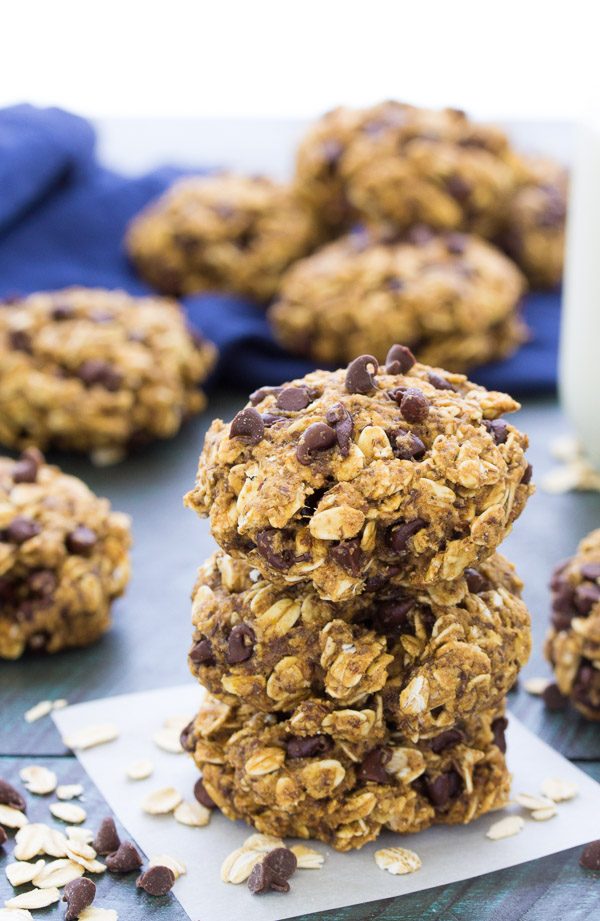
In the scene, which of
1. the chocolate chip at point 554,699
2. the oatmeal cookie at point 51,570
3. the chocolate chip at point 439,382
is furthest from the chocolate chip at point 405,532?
the oatmeal cookie at point 51,570

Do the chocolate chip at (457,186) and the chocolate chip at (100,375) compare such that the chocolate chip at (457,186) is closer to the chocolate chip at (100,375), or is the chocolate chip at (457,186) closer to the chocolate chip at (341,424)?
the chocolate chip at (100,375)

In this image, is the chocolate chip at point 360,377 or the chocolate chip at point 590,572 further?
the chocolate chip at point 590,572

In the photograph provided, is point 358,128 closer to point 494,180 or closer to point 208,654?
point 494,180

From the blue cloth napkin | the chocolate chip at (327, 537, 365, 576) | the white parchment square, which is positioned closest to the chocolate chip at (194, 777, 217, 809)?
the white parchment square

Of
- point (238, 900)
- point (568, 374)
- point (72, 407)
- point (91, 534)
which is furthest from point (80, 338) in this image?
point (238, 900)

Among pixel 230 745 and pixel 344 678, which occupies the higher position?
pixel 344 678

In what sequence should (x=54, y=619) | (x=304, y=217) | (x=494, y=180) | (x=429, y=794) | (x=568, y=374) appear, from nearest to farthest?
1. (x=429, y=794)
2. (x=54, y=619)
3. (x=568, y=374)
4. (x=494, y=180)
5. (x=304, y=217)
